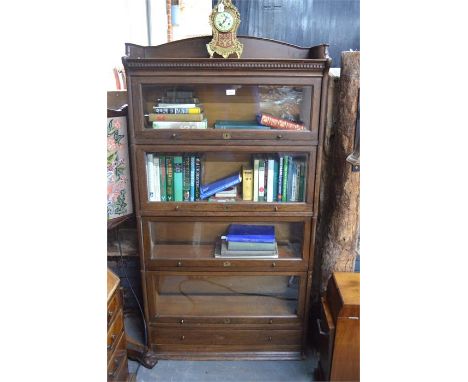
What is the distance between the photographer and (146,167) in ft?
4.79

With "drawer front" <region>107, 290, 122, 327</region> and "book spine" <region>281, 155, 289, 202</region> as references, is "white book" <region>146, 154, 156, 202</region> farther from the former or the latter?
"book spine" <region>281, 155, 289, 202</region>

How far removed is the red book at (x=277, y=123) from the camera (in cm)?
141

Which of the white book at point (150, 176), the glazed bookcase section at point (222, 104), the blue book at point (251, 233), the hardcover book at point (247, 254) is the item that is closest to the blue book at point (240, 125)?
the glazed bookcase section at point (222, 104)

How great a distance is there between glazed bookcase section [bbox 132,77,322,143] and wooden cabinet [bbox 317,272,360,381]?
2.08 feet

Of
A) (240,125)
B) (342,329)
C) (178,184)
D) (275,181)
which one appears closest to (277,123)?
(240,125)

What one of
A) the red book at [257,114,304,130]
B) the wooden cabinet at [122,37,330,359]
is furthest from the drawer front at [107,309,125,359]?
the red book at [257,114,304,130]

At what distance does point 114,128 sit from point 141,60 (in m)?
0.30

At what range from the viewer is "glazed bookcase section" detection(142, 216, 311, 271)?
5.00 ft

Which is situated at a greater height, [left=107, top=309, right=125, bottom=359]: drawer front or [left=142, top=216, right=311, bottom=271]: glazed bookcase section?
[left=142, top=216, right=311, bottom=271]: glazed bookcase section

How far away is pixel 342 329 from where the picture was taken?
52.9 inches

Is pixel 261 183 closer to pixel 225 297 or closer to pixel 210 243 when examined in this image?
pixel 210 243

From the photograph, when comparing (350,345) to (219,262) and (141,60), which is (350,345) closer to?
(219,262)

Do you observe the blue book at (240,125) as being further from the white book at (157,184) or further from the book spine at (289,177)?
the white book at (157,184)
